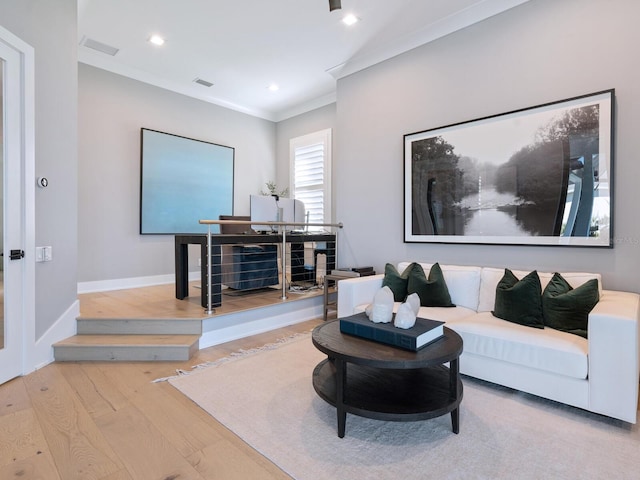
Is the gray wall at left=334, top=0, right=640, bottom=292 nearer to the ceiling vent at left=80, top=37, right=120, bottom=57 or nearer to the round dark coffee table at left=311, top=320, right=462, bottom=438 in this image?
the round dark coffee table at left=311, top=320, right=462, bottom=438

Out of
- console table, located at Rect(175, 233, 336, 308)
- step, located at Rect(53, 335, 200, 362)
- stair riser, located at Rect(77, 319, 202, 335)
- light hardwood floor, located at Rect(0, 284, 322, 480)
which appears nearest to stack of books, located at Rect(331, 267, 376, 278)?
console table, located at Rect(175, 233, 336, 308)

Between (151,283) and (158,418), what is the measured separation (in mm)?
3488

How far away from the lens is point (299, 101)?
6.01 m

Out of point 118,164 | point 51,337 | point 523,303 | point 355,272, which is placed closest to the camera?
point 523,303

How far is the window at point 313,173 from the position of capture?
18.6 feet

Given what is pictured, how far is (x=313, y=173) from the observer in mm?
5914

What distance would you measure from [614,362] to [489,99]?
8.19 feet

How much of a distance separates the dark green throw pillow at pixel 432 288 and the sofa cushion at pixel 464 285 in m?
0.07

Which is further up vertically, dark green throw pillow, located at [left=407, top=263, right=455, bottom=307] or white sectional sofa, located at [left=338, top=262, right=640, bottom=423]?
dark green throw pillow, located at [left=407, top=263, right=455, bottom=307]

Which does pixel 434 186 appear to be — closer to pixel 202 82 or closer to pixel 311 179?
pixel 311 179

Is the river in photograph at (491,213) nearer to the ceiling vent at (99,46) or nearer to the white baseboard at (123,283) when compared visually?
the white baseboard at (123,283)

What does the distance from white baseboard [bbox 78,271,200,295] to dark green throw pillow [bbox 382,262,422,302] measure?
3.54 m

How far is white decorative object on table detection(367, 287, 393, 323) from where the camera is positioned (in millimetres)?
2033

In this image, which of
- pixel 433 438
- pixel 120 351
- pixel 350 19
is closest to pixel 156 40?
pixel 350 19
